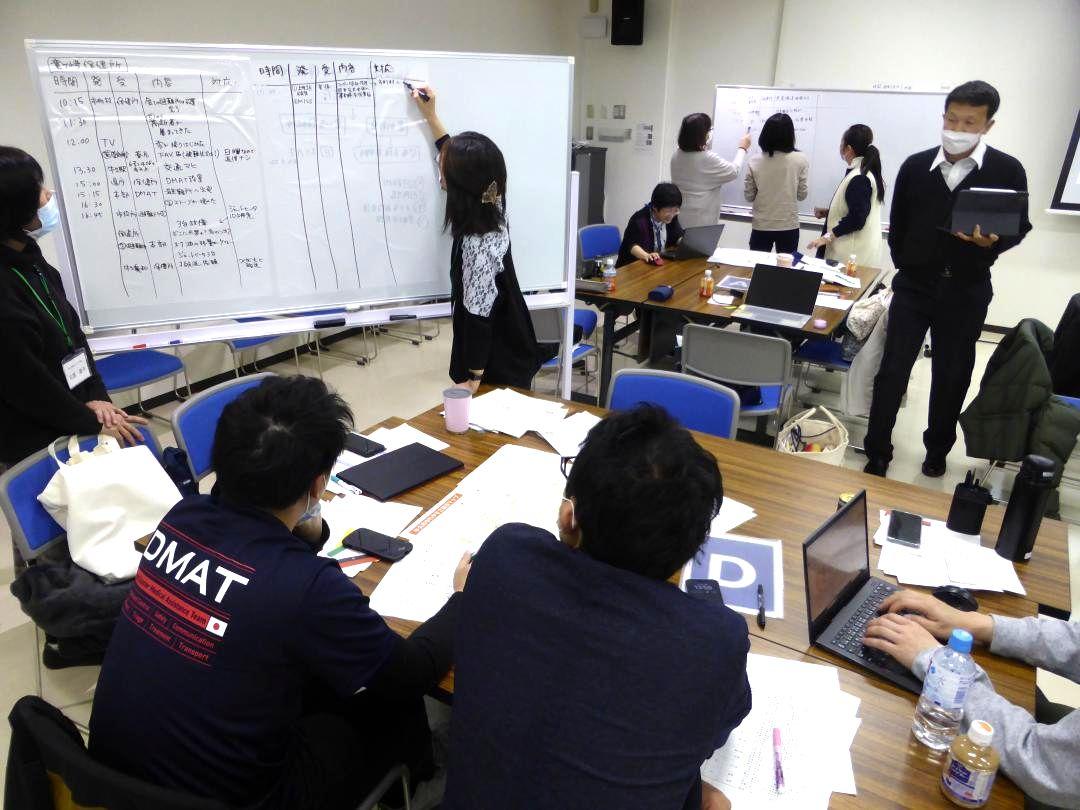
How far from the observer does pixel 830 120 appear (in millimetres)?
5992

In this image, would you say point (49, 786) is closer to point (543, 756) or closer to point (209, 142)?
point (543, 756)

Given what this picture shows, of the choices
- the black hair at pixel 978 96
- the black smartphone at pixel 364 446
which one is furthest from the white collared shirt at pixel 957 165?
the black smartphone at pixel 364 446

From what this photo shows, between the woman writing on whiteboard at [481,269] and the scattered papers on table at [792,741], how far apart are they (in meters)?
1.55

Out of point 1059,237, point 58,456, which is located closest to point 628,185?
point 1059,237

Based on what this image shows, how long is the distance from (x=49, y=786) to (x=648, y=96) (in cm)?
712

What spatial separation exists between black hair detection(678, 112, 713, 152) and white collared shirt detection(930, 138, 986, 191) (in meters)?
2.05

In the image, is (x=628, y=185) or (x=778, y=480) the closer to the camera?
(x=778, y=480)

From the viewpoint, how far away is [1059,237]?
5.45 m

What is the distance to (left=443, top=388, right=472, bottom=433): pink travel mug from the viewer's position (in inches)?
86.2

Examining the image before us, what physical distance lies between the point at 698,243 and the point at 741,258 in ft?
1.07

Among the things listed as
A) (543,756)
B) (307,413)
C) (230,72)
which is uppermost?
(230,72)

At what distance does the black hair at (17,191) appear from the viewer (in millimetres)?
2039

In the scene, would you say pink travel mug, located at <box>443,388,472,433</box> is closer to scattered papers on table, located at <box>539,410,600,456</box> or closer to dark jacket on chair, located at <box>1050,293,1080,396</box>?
scattered papers on table, located at <box>539,410,600,456</box>

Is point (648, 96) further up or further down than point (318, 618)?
further up
